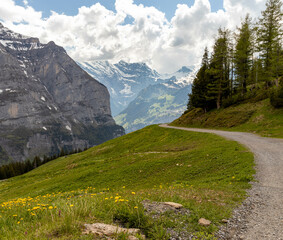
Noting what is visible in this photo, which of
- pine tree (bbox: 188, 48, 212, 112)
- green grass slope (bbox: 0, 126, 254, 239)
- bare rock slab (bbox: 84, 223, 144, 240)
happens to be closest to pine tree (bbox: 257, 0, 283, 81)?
pine tree (bbox: 188, 48, 212, 112)

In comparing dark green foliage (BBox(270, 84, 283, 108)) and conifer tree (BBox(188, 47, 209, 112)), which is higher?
conifer tree (BBox(188, 47, 209, 112))

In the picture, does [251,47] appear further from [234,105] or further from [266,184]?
[266,184]

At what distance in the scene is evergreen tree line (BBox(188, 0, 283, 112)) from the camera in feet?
133

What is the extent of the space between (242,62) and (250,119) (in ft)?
66.3

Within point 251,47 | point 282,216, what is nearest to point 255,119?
point 251,47

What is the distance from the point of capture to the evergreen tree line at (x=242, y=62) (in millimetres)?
40531

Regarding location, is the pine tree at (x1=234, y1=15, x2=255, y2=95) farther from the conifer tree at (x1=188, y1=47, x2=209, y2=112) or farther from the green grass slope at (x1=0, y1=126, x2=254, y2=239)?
the green grass slope at (x1=0, y1=126, x2=254, y2=239)

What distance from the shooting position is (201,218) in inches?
233

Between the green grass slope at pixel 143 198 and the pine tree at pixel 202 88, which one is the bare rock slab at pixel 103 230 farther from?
the pine tree at pixel 202 88

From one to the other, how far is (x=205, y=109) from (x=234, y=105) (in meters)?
9.96

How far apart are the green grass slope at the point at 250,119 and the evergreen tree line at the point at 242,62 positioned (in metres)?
4.66

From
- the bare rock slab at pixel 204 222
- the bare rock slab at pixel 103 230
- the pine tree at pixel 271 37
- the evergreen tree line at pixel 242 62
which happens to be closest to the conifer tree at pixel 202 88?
the evergreen tree line at pixel 242 62

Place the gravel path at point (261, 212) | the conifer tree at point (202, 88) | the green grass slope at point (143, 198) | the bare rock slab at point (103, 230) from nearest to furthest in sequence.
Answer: the bare rock slab at point (103, 230), the green grass slope at point (143, 198), the gravel path at point (261, 212), the conifer tree at point (202, 88)

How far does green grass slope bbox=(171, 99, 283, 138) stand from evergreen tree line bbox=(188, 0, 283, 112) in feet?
15.3
